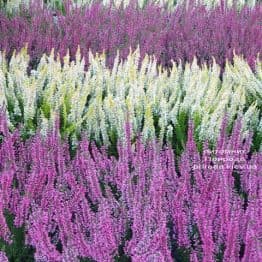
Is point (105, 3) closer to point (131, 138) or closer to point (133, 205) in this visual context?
point (131, 138)

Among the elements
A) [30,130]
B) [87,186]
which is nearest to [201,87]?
[30,130]

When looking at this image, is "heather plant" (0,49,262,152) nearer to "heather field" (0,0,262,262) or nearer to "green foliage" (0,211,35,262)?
"heather field" (0,0,262,262)

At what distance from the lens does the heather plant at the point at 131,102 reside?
9.48 ft

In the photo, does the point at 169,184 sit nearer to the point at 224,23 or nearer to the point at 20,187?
the point at 20,187

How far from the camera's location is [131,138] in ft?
9.22

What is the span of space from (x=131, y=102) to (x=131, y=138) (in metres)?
0.24

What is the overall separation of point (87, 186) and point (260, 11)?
11.0ft

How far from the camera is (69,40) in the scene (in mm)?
4328

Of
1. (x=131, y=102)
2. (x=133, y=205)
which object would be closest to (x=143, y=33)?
(x=131, y=102)

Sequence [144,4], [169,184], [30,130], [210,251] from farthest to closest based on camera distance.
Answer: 1. [144,4]
2. [30,130]
3. [169,184]
4. [210,251]

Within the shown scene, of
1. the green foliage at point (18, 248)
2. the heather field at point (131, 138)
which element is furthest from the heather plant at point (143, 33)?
the green foliage at point (18, 248)

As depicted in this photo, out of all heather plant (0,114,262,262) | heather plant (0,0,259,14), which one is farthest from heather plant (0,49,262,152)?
A: heather plant (0,0,259,14)

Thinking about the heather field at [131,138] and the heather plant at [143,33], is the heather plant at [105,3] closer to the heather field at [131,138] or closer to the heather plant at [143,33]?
the heather field at [131,138]

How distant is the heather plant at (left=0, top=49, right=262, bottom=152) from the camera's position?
9.48 feet
